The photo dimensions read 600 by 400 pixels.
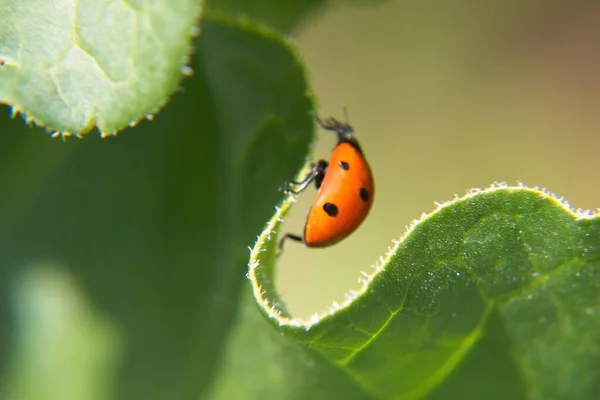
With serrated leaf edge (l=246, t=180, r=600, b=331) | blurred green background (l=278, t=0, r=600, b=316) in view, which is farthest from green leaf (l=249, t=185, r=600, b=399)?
blurred green background (l=278, t=0, r=600, b=316)

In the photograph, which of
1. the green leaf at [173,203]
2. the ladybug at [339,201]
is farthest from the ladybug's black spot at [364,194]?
the green leaf at [173,203]

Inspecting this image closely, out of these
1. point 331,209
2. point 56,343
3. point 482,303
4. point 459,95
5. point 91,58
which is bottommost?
point 56,343

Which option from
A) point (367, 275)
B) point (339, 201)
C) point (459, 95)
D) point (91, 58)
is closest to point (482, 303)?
point (367, 275)

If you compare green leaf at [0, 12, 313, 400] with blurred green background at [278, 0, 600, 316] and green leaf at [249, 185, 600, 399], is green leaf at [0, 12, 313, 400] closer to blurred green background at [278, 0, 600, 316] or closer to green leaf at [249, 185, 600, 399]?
green leaf at [249, 185, 600, 399]

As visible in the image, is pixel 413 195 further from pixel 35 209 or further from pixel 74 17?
pixel 74 17

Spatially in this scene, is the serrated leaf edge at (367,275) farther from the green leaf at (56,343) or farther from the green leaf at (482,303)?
the green leaf at (56,343)

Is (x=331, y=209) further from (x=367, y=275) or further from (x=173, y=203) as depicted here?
(x=367, y=275)
